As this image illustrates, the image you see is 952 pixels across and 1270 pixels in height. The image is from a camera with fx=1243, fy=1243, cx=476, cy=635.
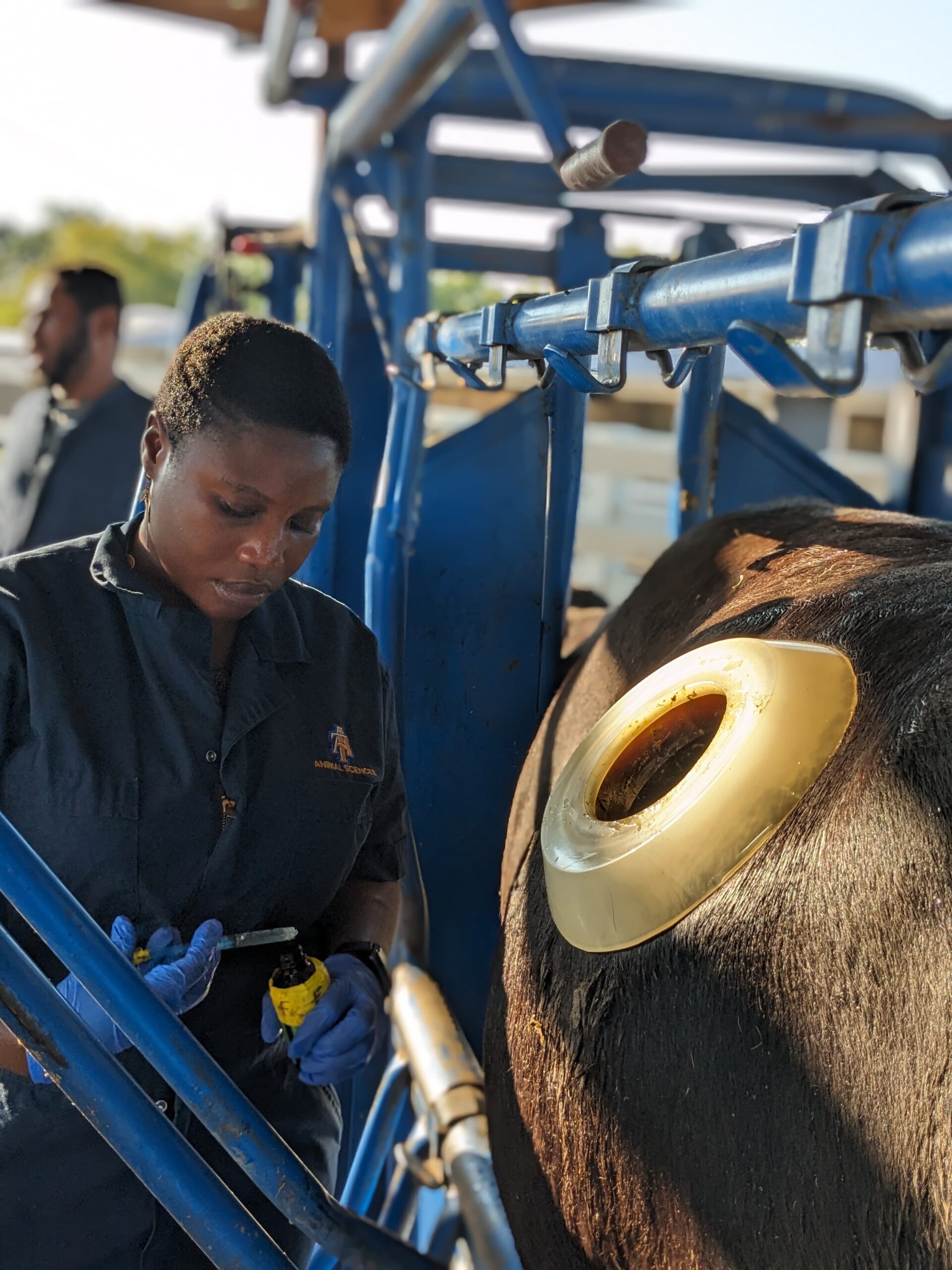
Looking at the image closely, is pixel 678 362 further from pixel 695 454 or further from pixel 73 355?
pixel 73 355

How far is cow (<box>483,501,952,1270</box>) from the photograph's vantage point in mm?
927

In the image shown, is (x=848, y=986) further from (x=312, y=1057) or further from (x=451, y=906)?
(x=451, y=906)

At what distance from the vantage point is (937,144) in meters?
3.17

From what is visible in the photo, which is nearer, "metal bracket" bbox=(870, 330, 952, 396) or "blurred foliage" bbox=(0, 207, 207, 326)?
"metal bracket" bbox=(870, 330, 952, 396)

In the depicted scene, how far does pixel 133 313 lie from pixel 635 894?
1090 centimetres

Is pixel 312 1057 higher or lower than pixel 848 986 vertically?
lower

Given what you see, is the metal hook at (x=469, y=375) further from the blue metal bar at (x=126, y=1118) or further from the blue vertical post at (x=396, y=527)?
the blue metal bar at (x=126, y=1118)

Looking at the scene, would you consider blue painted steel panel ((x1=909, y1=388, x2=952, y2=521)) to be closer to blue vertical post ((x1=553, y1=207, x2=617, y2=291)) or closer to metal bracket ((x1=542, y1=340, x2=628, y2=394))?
blue vertical post ((x1=553, y1=207, x2=617, y2=291))

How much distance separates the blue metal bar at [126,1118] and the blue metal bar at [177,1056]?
1.3 inches

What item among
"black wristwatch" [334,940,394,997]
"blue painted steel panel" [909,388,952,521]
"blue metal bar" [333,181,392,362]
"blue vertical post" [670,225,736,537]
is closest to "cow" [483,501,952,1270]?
"black wristwatch" [334,940,394,997]

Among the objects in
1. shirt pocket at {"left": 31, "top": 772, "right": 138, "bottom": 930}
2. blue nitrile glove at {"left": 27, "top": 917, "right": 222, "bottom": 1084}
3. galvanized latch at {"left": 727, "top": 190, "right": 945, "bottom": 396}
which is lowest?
blue nitrile glove at {"left": 27, "top": 917, "right": 222, "bottom": 1084}

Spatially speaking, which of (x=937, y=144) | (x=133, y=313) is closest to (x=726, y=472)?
(x=937, y=144)

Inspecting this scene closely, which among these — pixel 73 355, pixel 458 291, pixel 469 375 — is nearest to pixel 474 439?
pixel 469 375

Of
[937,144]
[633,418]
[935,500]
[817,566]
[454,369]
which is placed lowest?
[633,418]
